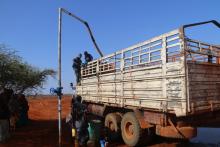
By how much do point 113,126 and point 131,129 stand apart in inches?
52.0

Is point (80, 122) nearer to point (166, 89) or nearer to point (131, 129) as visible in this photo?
point (131, 129)

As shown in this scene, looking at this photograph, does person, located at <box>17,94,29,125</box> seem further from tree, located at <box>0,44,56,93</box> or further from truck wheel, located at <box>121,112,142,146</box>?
truck wheel, located at <box>121,112,142,146</box>

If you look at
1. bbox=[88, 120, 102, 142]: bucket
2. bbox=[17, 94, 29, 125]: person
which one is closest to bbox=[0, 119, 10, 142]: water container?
bbox=[88, 120, 102, 142]: bucket

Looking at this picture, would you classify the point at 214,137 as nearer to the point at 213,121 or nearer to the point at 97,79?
the point at 213,121

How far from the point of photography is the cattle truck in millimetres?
8266

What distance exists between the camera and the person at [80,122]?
10.5m

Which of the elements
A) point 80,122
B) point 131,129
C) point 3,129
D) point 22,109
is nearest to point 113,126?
point 131,129

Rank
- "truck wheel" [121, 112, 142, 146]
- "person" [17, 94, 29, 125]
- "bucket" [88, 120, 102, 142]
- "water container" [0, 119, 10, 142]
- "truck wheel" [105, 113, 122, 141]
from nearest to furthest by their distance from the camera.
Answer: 1. "truck wheel" [121, 112, 142, 146]
2. "water container" [0, 119, 10, 142]
3. "bucket" [88, 120, 102, 142]
4. "truck wheel" [105, 113, 122, 141]
5. "person" [17, 94, 29, 125]

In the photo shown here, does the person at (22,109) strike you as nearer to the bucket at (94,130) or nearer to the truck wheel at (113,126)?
the truck wheel at (113,126)

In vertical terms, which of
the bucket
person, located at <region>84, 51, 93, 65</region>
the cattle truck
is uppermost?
person, located at <region>84, 51, 93, 65</region>

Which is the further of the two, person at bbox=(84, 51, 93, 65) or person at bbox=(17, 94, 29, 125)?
person at bbox=(84, 51, 93, 65)

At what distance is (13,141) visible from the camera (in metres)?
11.5

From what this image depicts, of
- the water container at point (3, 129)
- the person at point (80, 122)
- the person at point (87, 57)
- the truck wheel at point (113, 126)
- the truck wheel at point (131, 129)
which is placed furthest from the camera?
the person at point (87, 57)

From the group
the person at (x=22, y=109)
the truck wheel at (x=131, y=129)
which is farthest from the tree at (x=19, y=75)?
the truck wheel at (x=131, y=129)
